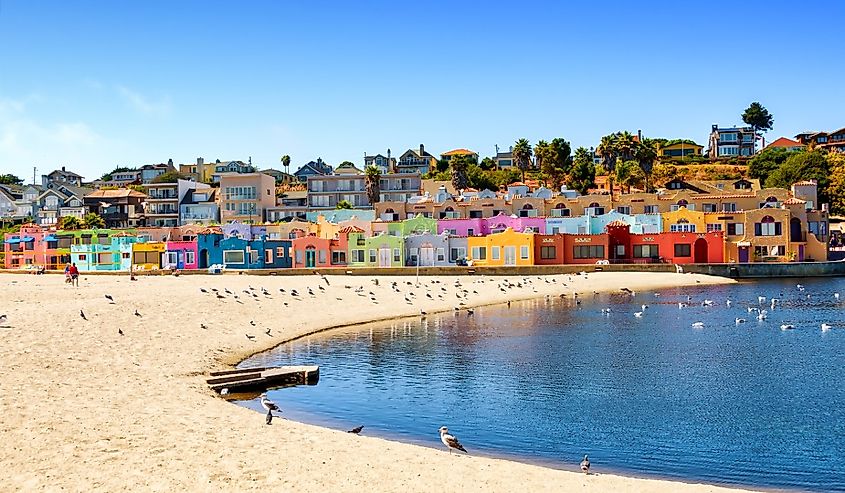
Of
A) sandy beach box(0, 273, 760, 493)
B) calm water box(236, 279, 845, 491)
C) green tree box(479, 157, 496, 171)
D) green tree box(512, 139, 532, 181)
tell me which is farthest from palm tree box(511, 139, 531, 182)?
sandy beach box(0, 273, 760, 493)

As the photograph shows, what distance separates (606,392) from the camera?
25.8 m

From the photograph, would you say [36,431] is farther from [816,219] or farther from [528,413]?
[816,219]

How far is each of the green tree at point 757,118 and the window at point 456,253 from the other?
101 metres

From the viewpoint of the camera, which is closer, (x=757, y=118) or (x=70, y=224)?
(x=70, y=224)

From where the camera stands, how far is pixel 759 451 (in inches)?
747

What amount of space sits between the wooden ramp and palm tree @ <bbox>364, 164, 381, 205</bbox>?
82029mm

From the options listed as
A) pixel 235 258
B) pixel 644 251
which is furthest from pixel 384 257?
pixel 644 251

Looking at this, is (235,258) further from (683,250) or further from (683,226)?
(683,226)

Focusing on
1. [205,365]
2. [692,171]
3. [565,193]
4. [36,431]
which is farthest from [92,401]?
[692,171]

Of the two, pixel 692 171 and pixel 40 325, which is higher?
pixel 692 171

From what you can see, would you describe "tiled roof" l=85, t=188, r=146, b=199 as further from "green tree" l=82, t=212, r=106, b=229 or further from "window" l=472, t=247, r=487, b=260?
"window" l=472, t=247, r=487, b=260

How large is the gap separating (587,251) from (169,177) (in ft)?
272

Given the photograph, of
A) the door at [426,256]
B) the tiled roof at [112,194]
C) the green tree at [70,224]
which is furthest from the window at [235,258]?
the tiled roof at [112,194]

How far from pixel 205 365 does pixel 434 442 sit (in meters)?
9.98
